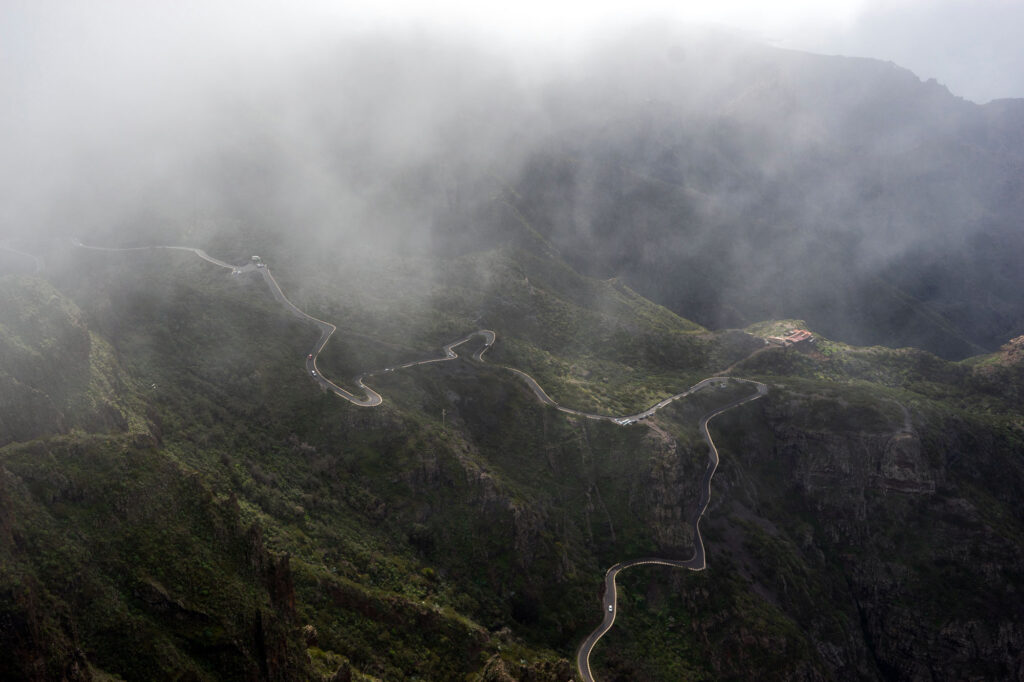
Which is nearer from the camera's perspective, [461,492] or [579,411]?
[461,492]

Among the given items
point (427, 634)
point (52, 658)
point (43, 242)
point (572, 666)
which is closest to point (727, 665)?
point (572, 666)

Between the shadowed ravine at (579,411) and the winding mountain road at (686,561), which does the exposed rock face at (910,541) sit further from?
the shadowed ravine at (579,411)

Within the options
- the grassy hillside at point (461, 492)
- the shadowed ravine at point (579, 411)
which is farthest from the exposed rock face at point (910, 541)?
the shadowed ravine at point (579, 411)

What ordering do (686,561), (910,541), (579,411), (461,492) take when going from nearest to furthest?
(461,492) < (686,561) < (910,541) < (579,411)

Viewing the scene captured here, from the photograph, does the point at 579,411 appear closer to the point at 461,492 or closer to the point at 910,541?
the point at 461,492

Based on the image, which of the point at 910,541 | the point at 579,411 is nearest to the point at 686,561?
the point at 579,411

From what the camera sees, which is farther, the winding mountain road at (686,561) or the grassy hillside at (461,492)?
the winding mountain road at (686,561)

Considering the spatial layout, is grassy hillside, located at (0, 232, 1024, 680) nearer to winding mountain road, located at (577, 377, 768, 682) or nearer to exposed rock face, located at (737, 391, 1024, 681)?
exposed rock face, located at (737, 391, 1024, 681)

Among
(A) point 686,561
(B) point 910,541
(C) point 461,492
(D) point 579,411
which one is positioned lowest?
(B) point 910,541

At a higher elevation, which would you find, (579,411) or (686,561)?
(579,411)

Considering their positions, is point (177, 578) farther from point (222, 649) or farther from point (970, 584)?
point (970, 584)
